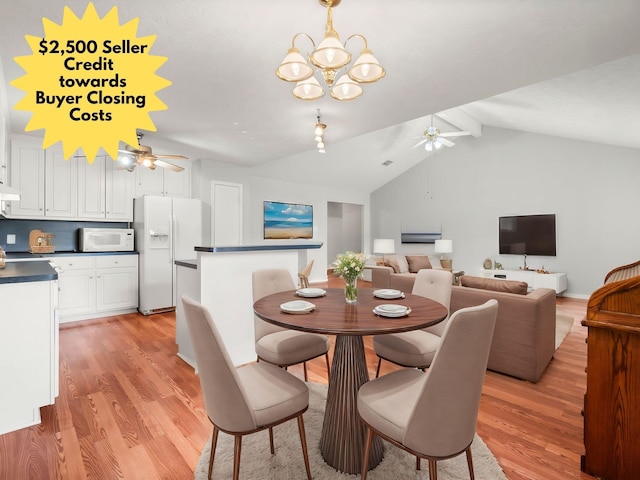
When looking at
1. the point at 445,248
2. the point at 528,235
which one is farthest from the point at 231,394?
the point at 528,235

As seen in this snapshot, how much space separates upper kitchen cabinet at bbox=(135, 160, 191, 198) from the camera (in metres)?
4.89

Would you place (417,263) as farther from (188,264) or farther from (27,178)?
(27,178)

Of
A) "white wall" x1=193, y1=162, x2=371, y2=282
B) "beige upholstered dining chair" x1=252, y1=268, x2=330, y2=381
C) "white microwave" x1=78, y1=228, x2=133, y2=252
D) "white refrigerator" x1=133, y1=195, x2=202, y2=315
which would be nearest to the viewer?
"beige upholstered dining chair" x1=252, y1=268, x2=330, y2=381

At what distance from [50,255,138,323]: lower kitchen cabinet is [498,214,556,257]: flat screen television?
7.13 m

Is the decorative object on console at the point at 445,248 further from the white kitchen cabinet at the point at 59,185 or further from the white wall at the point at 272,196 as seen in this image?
the white kitchen cabinet at the point at 59,185

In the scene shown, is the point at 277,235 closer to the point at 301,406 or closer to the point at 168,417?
the point at 168,417

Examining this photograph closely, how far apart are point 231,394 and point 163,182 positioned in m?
4.72

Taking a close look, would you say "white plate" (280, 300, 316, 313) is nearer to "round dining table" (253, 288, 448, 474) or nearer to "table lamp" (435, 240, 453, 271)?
"round dining table" (253, 288, 448, 474)

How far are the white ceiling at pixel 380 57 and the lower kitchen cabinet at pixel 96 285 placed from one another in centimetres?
177

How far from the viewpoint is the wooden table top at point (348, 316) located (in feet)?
4.43

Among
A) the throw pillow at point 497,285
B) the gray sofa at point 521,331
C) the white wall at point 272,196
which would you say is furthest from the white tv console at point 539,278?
the white wall at point 272,196

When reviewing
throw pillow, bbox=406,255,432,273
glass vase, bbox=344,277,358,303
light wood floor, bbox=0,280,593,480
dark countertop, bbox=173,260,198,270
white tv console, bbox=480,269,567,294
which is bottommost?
light wood floor, bbox=0,280,593,480

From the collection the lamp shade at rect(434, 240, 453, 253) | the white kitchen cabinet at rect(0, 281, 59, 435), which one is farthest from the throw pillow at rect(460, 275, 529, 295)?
the lamp shade at rect(434, 240, 453, 253)

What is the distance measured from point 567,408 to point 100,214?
224 inches
